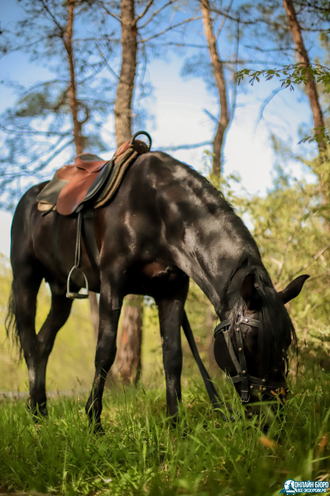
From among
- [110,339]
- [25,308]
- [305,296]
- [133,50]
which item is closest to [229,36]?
[133,50]

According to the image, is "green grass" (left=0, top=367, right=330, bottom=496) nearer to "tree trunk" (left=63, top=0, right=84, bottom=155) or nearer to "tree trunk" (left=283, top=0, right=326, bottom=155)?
"tree trunk" (left=63, top=0, right=84, bottom=155)

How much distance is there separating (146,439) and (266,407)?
2.66ft

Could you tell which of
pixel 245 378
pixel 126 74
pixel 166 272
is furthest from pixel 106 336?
pixel 126 74

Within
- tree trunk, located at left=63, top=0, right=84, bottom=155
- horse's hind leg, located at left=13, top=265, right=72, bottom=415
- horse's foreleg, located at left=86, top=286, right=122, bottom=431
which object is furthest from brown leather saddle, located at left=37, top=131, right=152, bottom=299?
tree trunk, located at left=63, top=0, right=84, bottom=155

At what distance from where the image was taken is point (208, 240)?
10.3 feet

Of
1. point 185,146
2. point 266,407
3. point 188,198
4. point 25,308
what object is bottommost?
point 266,407

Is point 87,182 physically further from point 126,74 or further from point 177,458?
point 126,74

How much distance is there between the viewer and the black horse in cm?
261

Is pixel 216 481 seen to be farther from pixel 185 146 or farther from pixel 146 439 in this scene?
pixel 185 146

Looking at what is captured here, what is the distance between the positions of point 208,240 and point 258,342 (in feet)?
2.83

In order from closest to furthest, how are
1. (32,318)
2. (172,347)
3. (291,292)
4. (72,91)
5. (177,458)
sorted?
(177,458)
(291,292)
(172,347)
(32,318)
(72,91)

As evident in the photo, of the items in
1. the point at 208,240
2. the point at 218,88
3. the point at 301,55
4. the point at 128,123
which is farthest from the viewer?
the point at 218,88

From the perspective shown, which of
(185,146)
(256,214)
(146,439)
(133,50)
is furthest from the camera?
(185,146)

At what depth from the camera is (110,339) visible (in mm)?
3570
